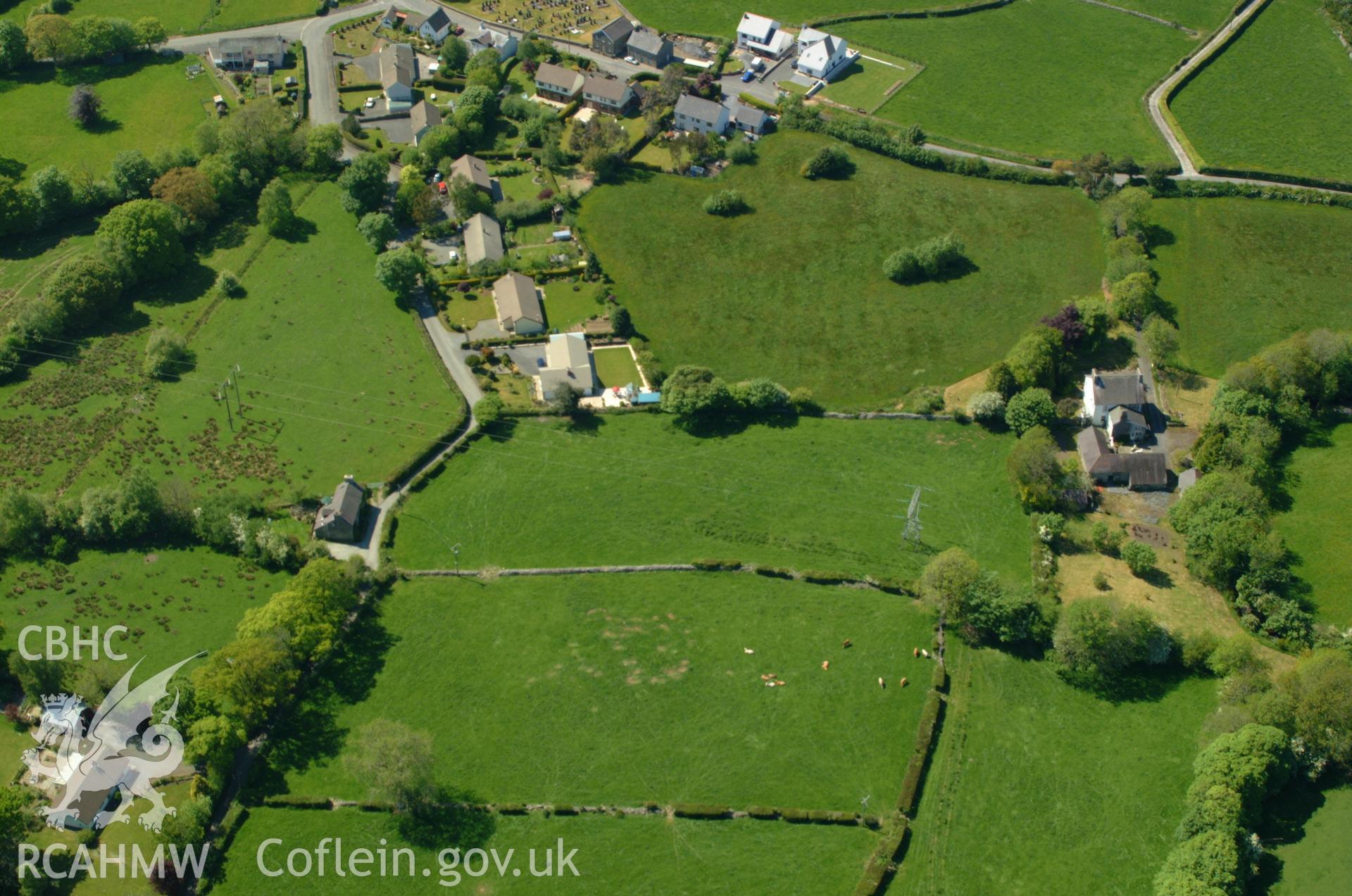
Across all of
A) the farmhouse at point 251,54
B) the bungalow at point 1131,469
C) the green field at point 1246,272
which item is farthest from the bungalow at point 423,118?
the bungalow at point 1131,469

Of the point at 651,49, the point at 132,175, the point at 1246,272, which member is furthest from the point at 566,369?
the point at 1246,272

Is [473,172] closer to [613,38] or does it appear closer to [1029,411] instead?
[613,38]

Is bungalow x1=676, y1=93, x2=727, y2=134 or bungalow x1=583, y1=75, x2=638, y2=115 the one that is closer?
bungalow x1=676, y1=93, x2=727, y2=134

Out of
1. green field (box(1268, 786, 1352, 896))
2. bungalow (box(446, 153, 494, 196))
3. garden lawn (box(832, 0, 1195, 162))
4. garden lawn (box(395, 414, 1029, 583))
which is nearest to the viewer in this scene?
green field (box(1268, 786, 1352, 896))

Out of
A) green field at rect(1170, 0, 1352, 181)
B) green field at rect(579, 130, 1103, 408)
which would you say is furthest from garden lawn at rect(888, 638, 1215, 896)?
green field at rect(1170, 0, 1352, 181)

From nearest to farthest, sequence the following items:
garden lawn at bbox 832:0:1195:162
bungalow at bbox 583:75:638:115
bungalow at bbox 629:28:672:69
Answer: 1. garden lawn at bbox 832:0:1195:162
2. bungalow at bbox 583:75:638:115
3. bungalow at bbox 629:28:672:69

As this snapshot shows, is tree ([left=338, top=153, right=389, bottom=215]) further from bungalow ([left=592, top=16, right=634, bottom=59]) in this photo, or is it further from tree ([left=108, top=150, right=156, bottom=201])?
bungalow ([left=592, top=16, right=634, bottom=59])

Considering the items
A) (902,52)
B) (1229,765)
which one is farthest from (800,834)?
(902,52)
